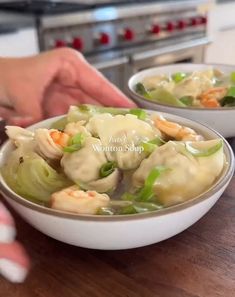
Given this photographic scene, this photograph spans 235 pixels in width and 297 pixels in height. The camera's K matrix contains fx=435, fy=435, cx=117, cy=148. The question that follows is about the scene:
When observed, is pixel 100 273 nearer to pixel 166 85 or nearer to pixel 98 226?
pixel 98 226

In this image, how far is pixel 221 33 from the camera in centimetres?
230

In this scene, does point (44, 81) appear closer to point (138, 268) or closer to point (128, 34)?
point (138, 268)

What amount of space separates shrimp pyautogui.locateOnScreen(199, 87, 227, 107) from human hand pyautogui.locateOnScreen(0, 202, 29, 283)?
14.6 inches

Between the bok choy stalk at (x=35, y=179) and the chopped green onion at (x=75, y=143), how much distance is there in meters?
0.03

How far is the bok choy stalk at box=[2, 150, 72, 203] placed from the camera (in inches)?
17.1

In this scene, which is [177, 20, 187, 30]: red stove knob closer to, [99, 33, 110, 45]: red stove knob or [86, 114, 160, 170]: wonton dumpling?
[99, 33, 110, 45]: red stove knob

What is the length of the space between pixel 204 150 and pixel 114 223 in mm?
143

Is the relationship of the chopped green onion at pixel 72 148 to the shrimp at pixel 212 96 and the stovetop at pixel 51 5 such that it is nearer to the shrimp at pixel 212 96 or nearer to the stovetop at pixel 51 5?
the shrimp at pixel 212 96

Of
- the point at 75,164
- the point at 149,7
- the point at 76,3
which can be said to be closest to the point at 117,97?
the point at 75,164

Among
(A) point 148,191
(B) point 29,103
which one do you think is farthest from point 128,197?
(B) point 29,103

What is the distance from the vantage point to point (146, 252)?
1.42ft

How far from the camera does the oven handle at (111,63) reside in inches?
65.6

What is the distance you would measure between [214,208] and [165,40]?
1542mm

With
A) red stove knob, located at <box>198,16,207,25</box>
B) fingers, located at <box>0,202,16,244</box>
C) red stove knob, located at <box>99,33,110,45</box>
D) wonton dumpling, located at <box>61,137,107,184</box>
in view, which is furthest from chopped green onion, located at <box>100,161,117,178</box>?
red stove knob, located at <box>198,16,207,25</box>
